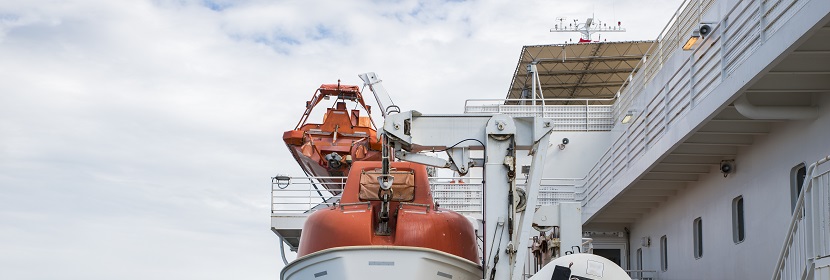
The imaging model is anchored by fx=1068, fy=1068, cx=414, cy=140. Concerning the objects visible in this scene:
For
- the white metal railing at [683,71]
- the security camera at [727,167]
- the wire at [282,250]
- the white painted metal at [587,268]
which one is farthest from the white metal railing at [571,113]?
the white painted metal at [587,268]

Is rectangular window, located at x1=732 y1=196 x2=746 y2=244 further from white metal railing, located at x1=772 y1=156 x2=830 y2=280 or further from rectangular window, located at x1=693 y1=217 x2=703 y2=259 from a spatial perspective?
white metal railing, located at x1=772 y1=156 x2=830 y2=280

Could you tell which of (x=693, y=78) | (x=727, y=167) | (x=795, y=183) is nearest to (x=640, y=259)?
(x=727, y=167)

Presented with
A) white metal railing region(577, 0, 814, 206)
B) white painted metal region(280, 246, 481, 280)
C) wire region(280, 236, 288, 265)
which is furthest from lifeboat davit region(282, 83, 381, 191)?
white painted metal region(280, 246, 481, 280)

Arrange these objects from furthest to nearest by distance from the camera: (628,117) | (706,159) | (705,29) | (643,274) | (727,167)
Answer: (628,117), (643,274), (706,159), (727,167), (705,29)

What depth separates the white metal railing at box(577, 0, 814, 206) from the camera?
1162 centimetres

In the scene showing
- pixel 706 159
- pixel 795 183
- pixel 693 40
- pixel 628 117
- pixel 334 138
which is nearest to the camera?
pixel 795 183

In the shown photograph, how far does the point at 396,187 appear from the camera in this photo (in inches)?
536

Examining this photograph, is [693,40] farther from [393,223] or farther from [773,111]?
[393,223]

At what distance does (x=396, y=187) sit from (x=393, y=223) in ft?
2.09

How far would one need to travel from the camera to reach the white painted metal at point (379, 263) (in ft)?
38.7

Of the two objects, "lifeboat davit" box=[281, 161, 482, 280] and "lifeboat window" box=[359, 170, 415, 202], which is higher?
"lifeboat window" box=[359, 170, 415, 202]

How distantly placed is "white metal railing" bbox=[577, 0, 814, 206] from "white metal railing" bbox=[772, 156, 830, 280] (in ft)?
6.72

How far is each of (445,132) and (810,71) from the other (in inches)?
167

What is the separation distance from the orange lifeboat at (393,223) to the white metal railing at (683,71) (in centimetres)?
353
